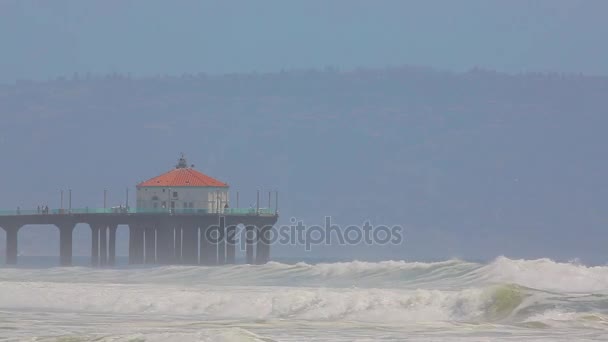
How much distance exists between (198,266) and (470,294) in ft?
132

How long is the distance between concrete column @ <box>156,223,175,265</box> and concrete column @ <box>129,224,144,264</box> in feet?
4.83

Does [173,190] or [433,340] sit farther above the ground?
[173,190]

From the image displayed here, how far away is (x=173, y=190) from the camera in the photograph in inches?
3708

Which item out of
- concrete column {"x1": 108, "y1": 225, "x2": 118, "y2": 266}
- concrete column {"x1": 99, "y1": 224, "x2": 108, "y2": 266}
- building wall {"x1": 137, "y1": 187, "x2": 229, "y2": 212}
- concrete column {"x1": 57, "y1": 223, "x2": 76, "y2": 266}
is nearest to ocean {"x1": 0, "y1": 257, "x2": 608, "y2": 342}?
building wall {"x1": 137, "y1": 187, "x2": 229, "y2": 212}

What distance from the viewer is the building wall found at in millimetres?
94062

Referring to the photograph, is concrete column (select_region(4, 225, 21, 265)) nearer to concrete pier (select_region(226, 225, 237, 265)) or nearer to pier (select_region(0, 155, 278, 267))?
pier (select_region(0, 155, 278, 267))

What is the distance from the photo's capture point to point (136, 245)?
94938 mm

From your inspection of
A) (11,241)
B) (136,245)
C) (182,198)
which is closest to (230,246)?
(182,198)

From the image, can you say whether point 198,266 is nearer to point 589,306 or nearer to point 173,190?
point 173,190

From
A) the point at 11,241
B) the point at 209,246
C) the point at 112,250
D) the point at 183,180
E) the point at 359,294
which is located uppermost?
the point at 183,180

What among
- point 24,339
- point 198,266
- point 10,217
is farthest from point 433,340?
point 10,217

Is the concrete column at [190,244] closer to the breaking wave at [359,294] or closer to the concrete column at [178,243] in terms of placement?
the concrete column at [178,243]

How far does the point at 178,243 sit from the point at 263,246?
5094 mm

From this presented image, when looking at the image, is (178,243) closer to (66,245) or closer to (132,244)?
(132,244)
